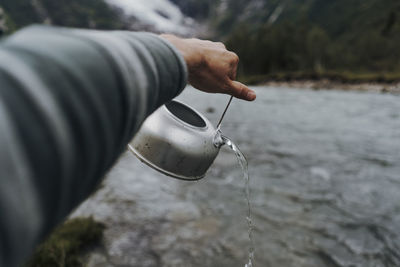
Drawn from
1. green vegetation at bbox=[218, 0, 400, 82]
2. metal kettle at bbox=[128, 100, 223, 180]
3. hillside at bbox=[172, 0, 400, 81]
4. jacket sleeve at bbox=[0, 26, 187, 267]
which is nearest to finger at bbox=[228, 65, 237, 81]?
metal kettle at bbox=[128, 100, 223, 180]

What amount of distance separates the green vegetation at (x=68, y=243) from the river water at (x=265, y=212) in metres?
0.19

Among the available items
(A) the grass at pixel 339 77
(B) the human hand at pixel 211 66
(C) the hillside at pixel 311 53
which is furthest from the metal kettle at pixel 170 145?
(C) the hillside at pixel 311 53

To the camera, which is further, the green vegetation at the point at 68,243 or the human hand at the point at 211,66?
the green vegetation at the point at 68,243

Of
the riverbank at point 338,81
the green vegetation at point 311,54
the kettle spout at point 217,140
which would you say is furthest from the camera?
the green vegetation at point 311,54

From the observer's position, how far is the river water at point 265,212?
350cm

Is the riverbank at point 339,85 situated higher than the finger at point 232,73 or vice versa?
the finger at point 232,73

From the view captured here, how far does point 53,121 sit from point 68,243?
3.41 meters

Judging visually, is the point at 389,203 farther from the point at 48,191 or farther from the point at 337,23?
the point at 337,23

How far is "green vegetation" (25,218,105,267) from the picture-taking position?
2879mm

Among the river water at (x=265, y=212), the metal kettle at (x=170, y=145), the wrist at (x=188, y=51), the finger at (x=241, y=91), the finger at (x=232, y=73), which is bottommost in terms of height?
the river water at (x=265, y=212)

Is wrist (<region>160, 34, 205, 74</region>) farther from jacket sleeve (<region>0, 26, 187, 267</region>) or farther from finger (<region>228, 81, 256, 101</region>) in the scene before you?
jacket sleeve (<region>0, 26, 187, 267</region>)

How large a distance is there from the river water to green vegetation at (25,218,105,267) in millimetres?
191

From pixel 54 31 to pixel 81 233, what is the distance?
359cm

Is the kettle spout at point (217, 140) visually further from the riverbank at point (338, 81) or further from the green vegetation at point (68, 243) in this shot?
the riverbank at point (338, 81)
